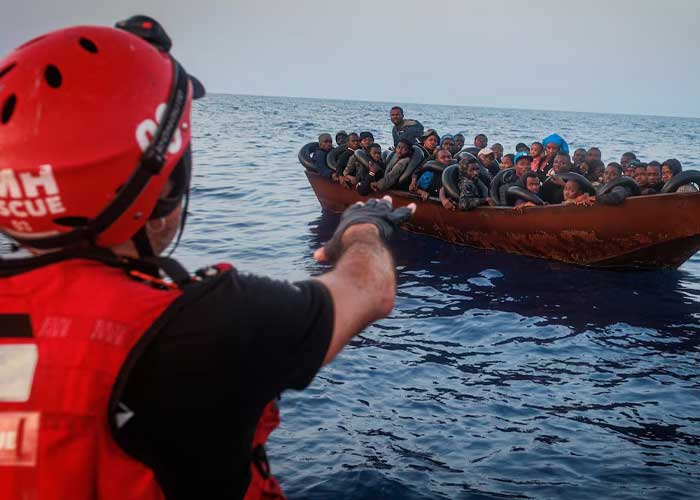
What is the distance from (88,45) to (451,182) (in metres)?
12.1

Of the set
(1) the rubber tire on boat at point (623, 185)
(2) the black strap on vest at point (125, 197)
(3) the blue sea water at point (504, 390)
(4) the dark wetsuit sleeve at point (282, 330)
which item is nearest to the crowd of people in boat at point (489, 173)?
(1) the rubber tire on boat at point (623, 185)

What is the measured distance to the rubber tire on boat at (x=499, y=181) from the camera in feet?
43.7

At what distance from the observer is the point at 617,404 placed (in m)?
6.67

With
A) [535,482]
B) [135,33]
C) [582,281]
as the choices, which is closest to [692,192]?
[582,281]

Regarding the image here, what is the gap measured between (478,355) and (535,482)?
283 centimetres

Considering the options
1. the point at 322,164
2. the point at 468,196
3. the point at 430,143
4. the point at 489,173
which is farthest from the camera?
the point at 322,164

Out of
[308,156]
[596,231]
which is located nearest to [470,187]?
[596,231]

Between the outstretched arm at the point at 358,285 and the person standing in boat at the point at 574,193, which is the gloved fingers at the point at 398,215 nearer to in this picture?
the outstretched arm at the point at 358,285

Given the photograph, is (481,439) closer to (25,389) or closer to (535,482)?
(535,482)

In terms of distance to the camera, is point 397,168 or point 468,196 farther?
point 397,168

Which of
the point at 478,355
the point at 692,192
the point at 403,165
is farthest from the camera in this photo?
the point at 403,165

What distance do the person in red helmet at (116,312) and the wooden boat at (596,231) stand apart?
1030 cm

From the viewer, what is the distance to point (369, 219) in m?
2.08

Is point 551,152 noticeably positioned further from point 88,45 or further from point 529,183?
point 88,45
